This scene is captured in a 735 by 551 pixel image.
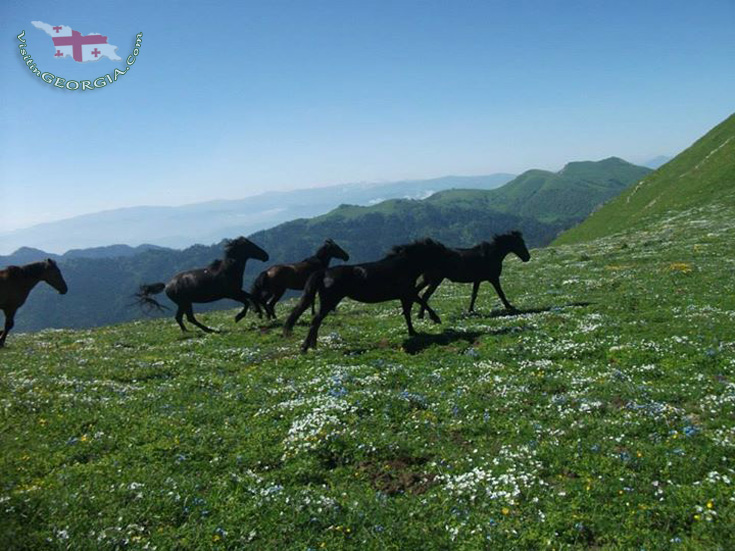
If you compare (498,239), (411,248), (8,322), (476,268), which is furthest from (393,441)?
(8,322)

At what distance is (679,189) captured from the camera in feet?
254

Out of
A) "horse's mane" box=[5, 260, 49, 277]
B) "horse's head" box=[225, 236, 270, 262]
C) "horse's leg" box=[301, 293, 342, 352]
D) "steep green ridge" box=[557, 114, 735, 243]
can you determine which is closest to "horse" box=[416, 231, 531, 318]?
"horse's leg" box=[301, 293, 342, 352]

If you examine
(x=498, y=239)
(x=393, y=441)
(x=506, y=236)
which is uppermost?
(x=506, y=236)

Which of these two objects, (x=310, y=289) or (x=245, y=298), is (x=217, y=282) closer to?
(x=245, y=298)

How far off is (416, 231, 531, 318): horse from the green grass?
353cm

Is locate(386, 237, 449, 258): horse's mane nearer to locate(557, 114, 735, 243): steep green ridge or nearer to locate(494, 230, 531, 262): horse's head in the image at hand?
locate(494, 230, 531, 262): horse's head

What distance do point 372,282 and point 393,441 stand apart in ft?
27.7

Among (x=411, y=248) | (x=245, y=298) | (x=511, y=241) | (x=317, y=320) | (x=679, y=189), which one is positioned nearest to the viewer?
(x=317, y=320)

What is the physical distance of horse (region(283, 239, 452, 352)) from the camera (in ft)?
56.8

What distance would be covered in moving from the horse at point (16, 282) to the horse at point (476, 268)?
56.1ft

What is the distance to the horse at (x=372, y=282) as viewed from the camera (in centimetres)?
1731

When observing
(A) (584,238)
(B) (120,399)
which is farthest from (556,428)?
(A) (584,238)

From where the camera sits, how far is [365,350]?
17.0 m

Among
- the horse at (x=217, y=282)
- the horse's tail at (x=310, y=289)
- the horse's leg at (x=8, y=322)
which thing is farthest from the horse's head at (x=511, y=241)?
the horse's leg at (x=8, y=322)
